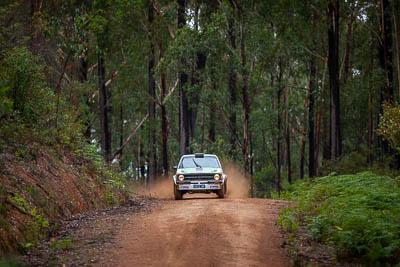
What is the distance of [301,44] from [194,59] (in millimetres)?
9108

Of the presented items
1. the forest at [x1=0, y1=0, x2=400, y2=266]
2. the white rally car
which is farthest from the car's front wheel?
the forest at [x1=0, y1=0, x2=400, y2=266]

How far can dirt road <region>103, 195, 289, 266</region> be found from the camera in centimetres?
856

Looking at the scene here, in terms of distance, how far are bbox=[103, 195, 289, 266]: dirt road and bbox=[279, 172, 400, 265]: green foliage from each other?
72 centimetres

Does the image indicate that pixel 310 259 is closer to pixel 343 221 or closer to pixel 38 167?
pixel 343 221

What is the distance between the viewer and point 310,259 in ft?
29.5

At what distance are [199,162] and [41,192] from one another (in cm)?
905

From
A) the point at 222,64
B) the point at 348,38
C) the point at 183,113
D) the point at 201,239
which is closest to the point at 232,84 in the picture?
the point at 222,64

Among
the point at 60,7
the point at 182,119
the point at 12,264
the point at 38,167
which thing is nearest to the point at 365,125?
the point at 182,119

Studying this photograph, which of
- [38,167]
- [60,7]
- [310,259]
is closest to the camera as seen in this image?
[310,259]

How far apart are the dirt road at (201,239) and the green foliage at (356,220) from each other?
28.3 inches

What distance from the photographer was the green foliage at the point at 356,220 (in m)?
9.17

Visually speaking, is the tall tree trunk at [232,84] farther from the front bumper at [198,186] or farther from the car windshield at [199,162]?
the front bumper at [198,186]

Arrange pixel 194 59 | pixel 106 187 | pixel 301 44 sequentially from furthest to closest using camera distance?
pixel 301 44 < pixel 194 59 < pixel 106 187

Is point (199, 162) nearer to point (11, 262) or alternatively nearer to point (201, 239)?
point (201, 239)
